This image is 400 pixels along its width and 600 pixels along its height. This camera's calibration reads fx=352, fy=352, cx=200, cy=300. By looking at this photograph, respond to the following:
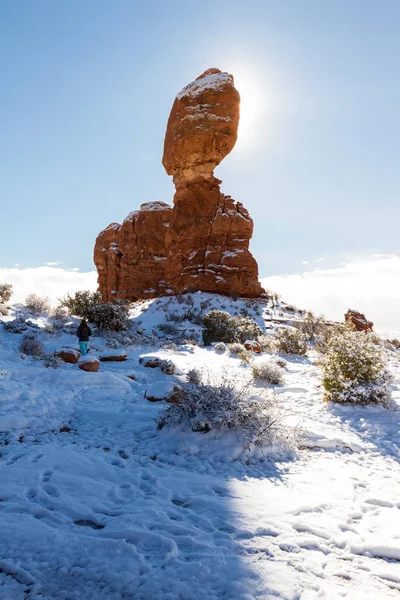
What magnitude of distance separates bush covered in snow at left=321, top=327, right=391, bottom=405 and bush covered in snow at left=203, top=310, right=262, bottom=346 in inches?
357

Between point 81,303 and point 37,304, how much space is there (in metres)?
2.09

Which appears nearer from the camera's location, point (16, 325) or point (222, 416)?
point (222, 416)

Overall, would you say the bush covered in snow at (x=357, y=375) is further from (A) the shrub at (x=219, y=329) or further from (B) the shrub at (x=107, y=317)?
(B) the shrub at (x=107, y=317)

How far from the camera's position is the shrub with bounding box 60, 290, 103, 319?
16.6 m

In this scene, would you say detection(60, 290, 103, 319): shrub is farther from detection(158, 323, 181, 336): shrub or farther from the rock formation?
the rock formation

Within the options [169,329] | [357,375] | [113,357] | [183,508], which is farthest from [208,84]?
[183,508]

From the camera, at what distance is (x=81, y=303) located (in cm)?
1697

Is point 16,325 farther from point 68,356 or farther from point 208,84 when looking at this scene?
point 208,84

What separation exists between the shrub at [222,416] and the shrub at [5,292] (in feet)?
48.4

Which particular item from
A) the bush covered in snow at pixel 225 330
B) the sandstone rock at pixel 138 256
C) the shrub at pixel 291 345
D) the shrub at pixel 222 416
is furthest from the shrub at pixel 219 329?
the sandstone rock at pixel 138 256

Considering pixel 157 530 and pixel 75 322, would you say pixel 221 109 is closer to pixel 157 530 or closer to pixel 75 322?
pixel 75 322

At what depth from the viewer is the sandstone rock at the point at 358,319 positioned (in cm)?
2483

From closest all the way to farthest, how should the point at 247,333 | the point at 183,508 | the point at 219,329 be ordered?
the point at 183,508 < the point at 219,329 < the point at 247,333

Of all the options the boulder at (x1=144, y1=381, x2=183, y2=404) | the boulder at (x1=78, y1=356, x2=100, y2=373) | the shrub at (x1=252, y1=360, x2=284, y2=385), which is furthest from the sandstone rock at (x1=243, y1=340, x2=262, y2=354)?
the boulder at (x1=144, y1=381, x2=183, y2=404)
